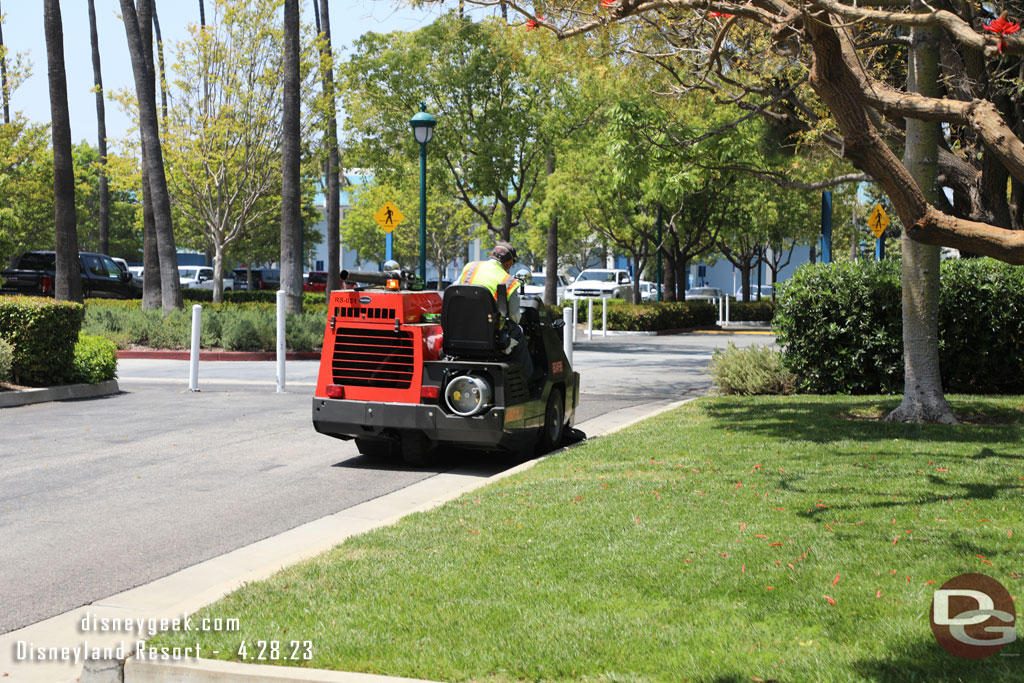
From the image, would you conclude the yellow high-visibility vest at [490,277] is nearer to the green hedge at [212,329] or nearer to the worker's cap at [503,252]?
the worker's cap at [503,252]

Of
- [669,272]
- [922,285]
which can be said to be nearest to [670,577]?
[922,285]

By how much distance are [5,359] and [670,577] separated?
11.8m

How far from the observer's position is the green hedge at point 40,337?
14.7 metres

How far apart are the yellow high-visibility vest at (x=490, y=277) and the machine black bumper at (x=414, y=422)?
1.18 m

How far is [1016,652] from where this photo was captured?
14.1ft

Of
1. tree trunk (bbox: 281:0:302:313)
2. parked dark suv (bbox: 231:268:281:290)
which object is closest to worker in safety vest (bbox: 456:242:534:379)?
tree trunk (bbox: 281:0:302:313)

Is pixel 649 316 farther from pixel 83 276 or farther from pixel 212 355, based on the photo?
pixel 83 276

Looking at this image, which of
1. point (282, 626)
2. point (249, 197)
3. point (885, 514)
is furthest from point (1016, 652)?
point (249, 197)

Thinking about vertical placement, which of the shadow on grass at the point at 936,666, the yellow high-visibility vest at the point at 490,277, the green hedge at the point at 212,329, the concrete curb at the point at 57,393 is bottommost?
the shadow on grass at the point at 936,666

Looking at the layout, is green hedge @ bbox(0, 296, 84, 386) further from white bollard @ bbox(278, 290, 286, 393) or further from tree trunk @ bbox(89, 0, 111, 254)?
tree trunk @ bbox(89, 0, 111, 254)

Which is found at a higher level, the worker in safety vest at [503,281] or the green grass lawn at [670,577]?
the worker in safety vest at [503,281]

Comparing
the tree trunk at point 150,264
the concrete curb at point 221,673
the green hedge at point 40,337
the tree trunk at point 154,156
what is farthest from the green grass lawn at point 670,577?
the tree trunk at point 150,264

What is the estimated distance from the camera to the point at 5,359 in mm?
14266

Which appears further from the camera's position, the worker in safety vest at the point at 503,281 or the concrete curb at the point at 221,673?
the worker in safety vest at the point at 503,281
